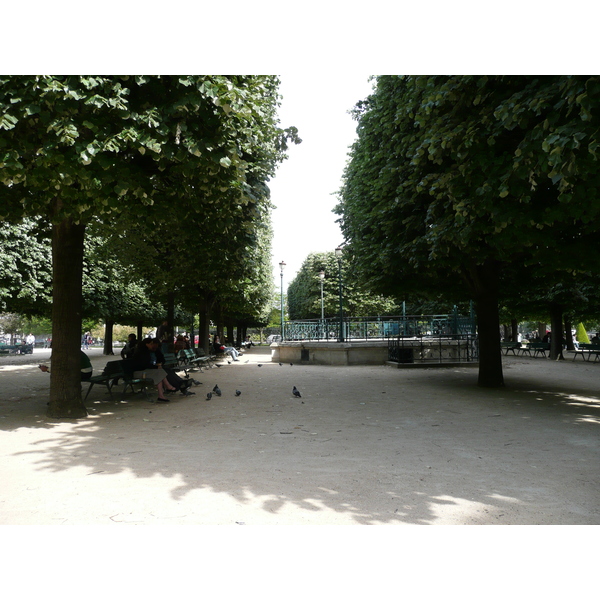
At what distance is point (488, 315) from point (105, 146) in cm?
1002

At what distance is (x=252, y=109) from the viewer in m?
6.95

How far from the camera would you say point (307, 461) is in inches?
216

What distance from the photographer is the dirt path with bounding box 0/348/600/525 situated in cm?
393

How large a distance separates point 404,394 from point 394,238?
3967 mm

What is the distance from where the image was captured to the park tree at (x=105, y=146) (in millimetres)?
5637

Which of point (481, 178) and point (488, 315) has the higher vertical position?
point (481, 178)

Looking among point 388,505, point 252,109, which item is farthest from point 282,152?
point 388,505

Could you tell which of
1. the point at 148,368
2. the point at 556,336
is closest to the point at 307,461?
the point at 148,368

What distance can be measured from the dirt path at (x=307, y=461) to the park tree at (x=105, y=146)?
2.51 m

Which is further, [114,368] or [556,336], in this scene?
[556,336]

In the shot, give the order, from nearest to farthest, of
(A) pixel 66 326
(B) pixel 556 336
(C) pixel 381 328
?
(A) pixel 66 326
(C) pixel 381 328
(B) pixel 556 336

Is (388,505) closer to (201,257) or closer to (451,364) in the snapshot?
(201,257)

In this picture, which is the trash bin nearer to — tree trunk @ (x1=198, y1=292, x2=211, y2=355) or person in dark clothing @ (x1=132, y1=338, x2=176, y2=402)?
tree trunk @ (x1=198, y1=292, x2=211, y2=355)

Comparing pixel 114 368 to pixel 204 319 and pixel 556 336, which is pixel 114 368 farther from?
pixel 556 336
